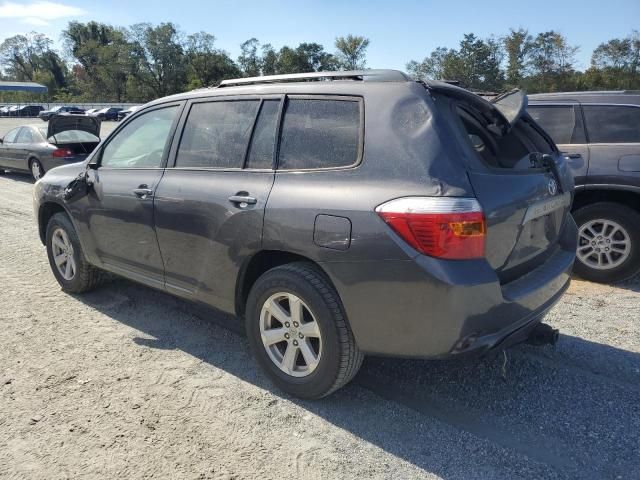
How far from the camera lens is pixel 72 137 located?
1196 cm

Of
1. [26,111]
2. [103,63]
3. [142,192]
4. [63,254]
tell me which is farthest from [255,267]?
[103,63]

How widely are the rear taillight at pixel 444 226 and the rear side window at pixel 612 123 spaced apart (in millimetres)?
3589

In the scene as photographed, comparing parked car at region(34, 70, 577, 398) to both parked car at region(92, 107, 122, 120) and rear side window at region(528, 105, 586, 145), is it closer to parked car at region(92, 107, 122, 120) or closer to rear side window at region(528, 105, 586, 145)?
rear side window at region(528, 105, 586, 145)

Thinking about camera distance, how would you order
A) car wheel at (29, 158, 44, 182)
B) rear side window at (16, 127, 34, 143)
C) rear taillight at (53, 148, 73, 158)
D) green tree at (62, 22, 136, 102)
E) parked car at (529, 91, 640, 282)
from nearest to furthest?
parked car at (529, 91, 640, 282) → rear taillight at (53, 148, 73, 158) → car wheel at (29, 158, 44, 182) → rear side window at (16, 127, 34, 143) → green tree at (62, 22, 136, 102)

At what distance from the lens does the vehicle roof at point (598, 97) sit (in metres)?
5.23

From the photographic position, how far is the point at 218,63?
92.3 meters

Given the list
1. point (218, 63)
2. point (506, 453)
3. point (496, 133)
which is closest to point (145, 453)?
point (506, 453)

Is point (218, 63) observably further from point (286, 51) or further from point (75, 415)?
point (75, 415)

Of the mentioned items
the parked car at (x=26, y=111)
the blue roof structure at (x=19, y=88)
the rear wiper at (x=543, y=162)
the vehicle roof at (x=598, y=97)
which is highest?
the blue roof structure at (x=19, y=88)

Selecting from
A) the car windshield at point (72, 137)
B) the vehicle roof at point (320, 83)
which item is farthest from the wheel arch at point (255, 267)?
the car windshield at point (72, 137)

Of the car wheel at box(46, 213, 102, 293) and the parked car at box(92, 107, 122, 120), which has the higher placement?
the parked car at box(92, 107, 122, 120)

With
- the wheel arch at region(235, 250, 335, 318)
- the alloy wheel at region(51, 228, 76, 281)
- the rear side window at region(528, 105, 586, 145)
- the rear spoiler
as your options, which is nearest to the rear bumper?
the wheel arch at region(235, 250, 335, 318)

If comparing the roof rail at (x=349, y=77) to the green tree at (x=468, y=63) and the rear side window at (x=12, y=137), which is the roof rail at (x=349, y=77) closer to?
the rear side window at (x=12, y=137)

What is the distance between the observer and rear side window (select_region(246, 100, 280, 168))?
320 cm
